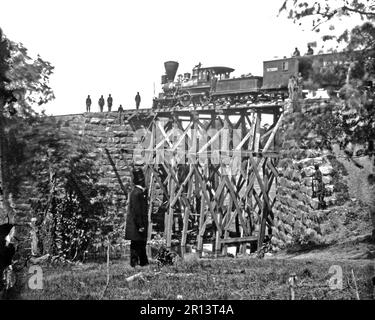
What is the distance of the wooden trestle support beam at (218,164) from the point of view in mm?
12773

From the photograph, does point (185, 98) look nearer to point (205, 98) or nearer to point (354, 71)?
point (205, 98)

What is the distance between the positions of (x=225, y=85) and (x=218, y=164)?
4325 millimetres

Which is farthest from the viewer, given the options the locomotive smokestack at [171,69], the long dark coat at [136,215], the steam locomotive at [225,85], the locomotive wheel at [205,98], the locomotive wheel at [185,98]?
the locomotive smokestack at [171,69]

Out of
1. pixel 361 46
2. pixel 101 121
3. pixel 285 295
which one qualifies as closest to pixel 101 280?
pixel 285 295

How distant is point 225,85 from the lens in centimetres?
1798

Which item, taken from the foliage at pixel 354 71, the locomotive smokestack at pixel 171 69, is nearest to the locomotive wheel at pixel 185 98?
the locomotive smokestack at pixel 171 69

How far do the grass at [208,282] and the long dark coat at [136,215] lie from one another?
1.66ft

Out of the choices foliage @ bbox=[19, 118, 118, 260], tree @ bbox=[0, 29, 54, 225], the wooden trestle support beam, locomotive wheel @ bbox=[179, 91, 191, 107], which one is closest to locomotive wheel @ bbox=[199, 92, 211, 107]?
locomotive wheel @ bbox=[179, 91, 191, 107]

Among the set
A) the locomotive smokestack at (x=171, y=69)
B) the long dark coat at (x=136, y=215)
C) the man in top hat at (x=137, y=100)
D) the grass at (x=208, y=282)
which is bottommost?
the grass at (x=208, y=282)

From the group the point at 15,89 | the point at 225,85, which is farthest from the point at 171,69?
the point at 15,89

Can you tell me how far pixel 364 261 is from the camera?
7352 millimetres

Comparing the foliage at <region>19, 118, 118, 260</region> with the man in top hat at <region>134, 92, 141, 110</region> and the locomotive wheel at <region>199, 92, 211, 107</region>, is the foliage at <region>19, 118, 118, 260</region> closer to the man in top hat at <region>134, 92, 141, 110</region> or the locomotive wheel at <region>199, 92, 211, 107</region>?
the man in top hat at <region>134, 92, 141, 110</region>

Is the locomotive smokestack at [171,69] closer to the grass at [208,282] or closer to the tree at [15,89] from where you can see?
the tree at [15,89]

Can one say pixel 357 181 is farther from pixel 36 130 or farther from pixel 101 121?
pixel 101 121
